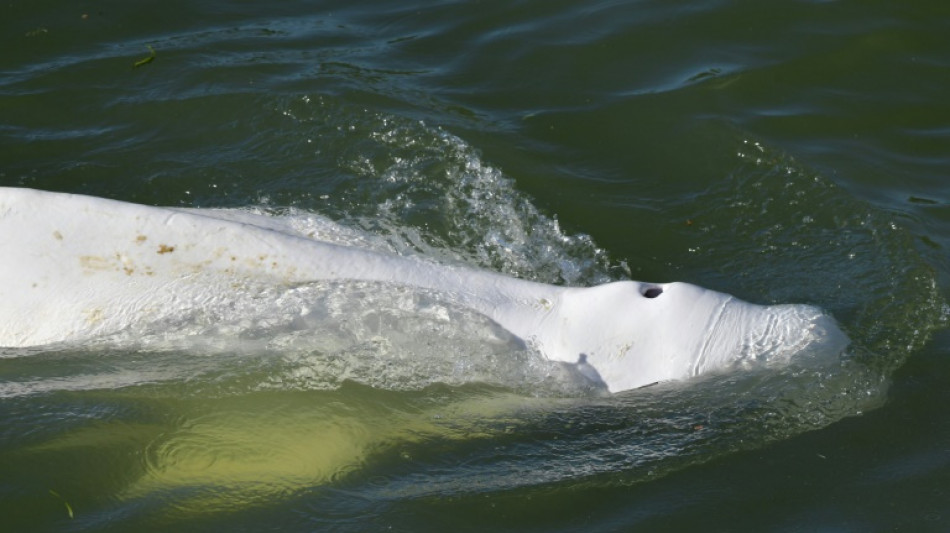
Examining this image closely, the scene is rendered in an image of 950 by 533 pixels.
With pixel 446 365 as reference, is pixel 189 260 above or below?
above

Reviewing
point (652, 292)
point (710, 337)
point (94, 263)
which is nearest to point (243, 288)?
point (94, 263)

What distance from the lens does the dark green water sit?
383cm

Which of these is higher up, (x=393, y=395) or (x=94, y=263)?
(x=94, y=263)

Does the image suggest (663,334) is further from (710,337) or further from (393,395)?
(393,395)

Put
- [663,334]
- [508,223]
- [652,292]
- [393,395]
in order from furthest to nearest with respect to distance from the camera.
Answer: [508,223]
[393,395]
[652,292]
[663,334]

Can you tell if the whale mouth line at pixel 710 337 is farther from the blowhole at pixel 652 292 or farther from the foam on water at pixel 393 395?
the blowhole at pixel 652 292

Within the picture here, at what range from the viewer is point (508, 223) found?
5.69 m

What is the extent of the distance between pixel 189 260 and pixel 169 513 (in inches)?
39.1

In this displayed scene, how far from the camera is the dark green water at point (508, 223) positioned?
12.6 feet

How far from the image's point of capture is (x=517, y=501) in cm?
376

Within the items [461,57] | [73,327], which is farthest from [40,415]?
[461,57]

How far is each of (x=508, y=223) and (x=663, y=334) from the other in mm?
1754

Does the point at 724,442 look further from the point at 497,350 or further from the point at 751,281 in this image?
the point at 751,281

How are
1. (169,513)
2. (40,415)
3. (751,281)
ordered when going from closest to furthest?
(169,513), (40,415), (751,281)
